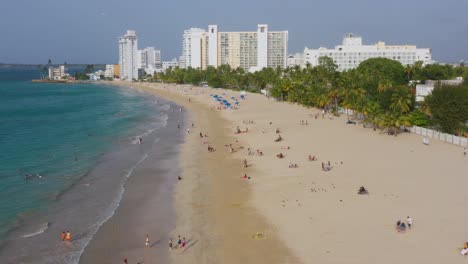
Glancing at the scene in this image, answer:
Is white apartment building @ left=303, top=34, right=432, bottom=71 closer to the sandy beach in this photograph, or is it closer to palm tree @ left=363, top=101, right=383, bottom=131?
palm tree @ left=363, top=101, right=383, bottom=131

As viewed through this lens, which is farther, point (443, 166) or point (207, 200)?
point (443, 166)

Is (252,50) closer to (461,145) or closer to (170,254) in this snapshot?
(461,145)

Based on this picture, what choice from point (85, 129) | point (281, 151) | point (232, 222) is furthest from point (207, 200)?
point (85, 129)

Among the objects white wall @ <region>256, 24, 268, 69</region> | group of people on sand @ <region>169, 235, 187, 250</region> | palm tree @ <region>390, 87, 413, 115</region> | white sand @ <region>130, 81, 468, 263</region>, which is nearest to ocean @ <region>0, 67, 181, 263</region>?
Result: group of people on sand @ <region>169, 235, 187, 250</region>

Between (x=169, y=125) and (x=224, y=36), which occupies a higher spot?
(x=224, y=36)

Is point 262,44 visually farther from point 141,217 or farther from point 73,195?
point 141,217

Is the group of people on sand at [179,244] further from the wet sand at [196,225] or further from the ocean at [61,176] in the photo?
the ocean at [61,176]

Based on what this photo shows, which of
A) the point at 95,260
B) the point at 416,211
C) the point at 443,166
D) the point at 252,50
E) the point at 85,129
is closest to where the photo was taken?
the point at 95,260

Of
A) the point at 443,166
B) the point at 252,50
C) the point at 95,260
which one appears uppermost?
the point at 252,50
